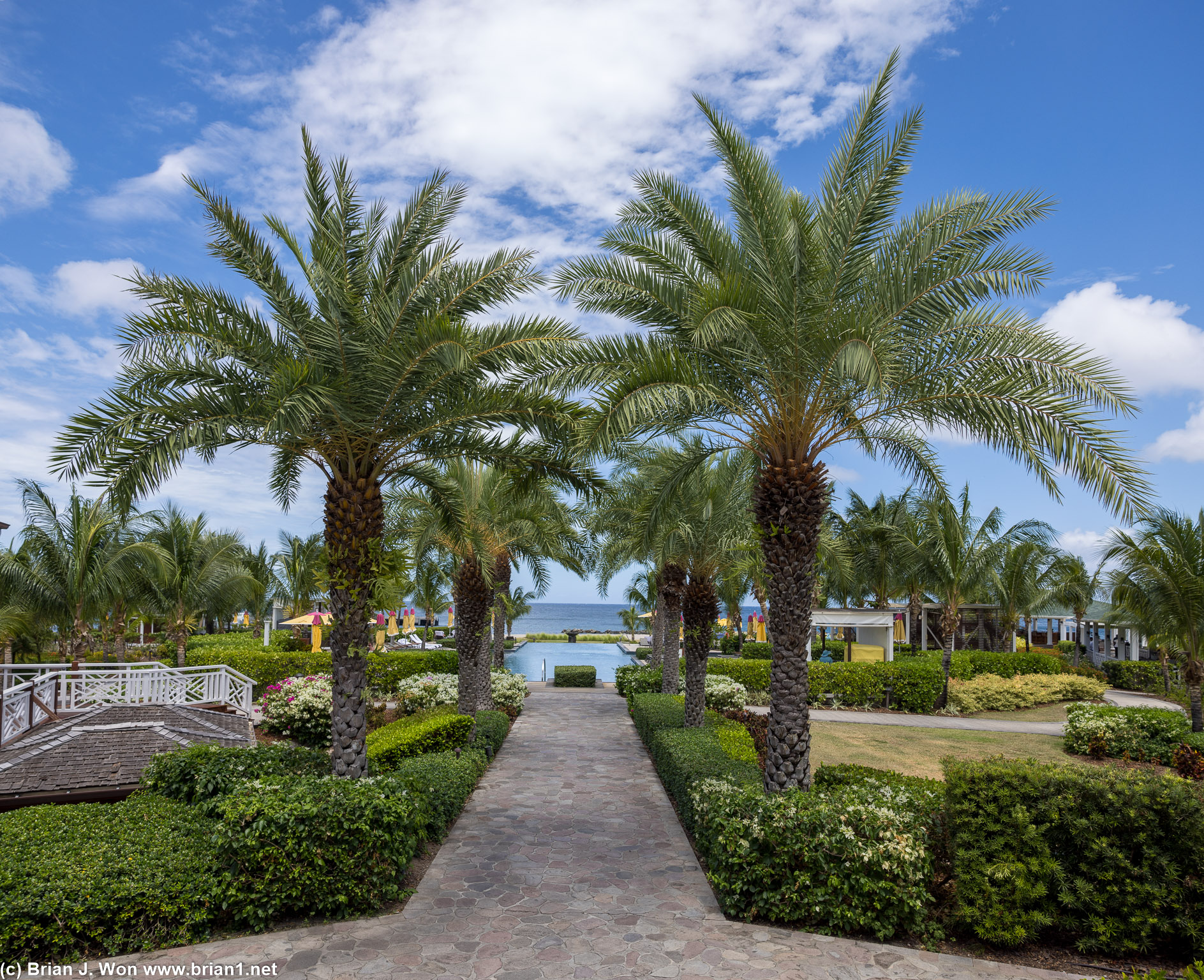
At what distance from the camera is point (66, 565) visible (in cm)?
1988

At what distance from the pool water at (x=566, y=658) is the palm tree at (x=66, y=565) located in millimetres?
18797

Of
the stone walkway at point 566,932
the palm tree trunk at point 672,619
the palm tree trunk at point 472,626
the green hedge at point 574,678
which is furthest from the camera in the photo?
the green hedge at point 574,678

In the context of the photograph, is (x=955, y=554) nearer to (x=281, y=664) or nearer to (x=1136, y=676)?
(x=1136, y=676)

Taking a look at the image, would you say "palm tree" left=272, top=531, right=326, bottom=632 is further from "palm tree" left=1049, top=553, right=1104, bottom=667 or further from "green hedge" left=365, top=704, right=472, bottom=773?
"palm tree" left=1049, top=553, right=1104, bottom=667

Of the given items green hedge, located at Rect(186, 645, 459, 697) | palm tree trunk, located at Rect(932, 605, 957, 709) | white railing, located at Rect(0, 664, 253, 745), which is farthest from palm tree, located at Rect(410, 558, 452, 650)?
palm tree trunk, located at Rect(932, 605, 957, 709)

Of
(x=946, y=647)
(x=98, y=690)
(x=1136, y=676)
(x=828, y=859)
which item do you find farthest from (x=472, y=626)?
(x=1136, y=676)

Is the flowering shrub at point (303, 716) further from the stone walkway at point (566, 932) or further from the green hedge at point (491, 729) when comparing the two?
the stone walkway at point (566, 932)

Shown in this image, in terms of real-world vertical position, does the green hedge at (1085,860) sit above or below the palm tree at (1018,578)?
below

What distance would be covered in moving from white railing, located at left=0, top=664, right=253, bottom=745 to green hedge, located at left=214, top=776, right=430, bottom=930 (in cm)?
803

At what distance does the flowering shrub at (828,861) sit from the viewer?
6500mm

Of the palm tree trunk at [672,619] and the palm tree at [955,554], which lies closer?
the palm tree trunk at [672,619]

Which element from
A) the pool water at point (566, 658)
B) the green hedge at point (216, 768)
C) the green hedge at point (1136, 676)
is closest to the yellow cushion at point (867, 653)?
the green hedge at point (1136, 676)

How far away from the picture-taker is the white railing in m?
12.4

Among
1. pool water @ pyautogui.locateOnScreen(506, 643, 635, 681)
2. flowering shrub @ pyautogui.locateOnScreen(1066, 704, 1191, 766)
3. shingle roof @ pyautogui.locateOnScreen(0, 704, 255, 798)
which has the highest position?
shingle roof @ pyautogui.locateOnScreen(0, 704, 255, 798)
